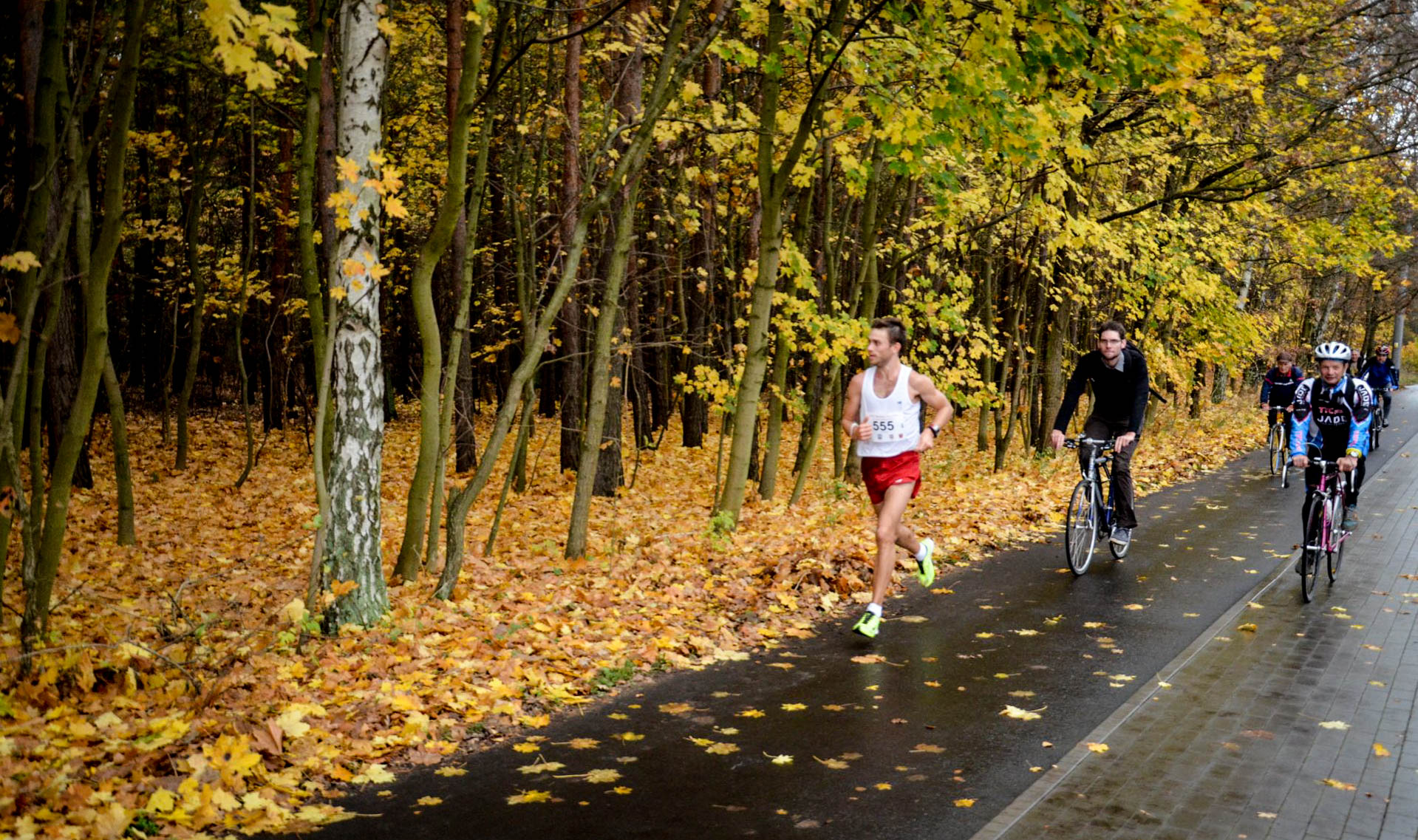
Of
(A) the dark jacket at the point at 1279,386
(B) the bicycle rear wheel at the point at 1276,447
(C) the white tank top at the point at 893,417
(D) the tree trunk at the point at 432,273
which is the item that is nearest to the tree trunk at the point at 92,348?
(D) the tree trunk at the point at 432,273

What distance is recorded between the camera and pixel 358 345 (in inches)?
A: 283

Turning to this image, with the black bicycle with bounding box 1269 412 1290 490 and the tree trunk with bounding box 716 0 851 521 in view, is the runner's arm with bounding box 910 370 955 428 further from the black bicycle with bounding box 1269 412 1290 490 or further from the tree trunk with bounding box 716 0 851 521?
the black bicycle with bounding box 1269 412 1290 490

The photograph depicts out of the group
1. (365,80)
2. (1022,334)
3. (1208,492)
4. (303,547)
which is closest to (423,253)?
(365,80)

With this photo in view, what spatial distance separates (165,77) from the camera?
20.2m

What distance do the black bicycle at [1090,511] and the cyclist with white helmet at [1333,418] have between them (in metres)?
1.63

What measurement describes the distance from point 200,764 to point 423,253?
13.5 ft

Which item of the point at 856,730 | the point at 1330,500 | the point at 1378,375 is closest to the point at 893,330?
the point at 856,730

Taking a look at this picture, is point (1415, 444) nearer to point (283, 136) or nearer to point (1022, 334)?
point (1022, 334)

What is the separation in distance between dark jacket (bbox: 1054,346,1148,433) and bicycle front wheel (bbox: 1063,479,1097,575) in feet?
2.18

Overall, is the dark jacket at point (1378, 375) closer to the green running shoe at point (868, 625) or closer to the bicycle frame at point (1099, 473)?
the bicycle frame at point (1099, 473)

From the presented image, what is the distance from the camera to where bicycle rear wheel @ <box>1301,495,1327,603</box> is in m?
8.69

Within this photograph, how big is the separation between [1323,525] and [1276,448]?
1087 cm

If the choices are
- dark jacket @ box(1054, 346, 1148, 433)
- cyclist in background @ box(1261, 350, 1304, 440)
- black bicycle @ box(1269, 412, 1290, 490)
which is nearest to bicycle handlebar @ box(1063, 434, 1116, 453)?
dark jacket @ box(1054, 346, 1148, 433)

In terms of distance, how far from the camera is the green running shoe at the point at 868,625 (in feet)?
24.8
